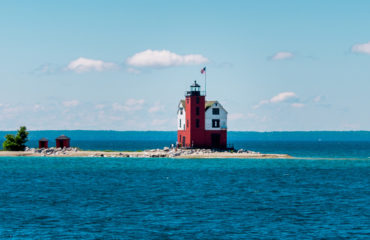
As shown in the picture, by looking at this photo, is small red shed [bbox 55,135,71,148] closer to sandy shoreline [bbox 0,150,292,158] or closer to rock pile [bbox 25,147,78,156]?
rock pile [bbox 25,147,78,156]

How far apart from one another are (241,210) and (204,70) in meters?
58.5

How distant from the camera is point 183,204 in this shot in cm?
4347

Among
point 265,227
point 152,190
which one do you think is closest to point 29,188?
point 152,190

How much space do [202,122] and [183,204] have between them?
56.9 m

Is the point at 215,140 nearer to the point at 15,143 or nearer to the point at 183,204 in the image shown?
the point at 15,143

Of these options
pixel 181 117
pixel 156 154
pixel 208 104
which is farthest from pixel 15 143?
pixel 208 104

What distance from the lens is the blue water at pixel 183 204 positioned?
32812mm

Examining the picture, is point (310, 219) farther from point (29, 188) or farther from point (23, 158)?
point (23, 158)

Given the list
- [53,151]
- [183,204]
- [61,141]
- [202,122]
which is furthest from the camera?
[61,141]

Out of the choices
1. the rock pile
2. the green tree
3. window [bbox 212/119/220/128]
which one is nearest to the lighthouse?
window [bbox 212/119/220/128]

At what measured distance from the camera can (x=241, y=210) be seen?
40.7m

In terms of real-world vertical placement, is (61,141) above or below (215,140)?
below

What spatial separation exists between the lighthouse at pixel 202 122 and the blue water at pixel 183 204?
83.7 ft

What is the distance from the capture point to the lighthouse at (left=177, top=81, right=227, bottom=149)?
99.3 m
